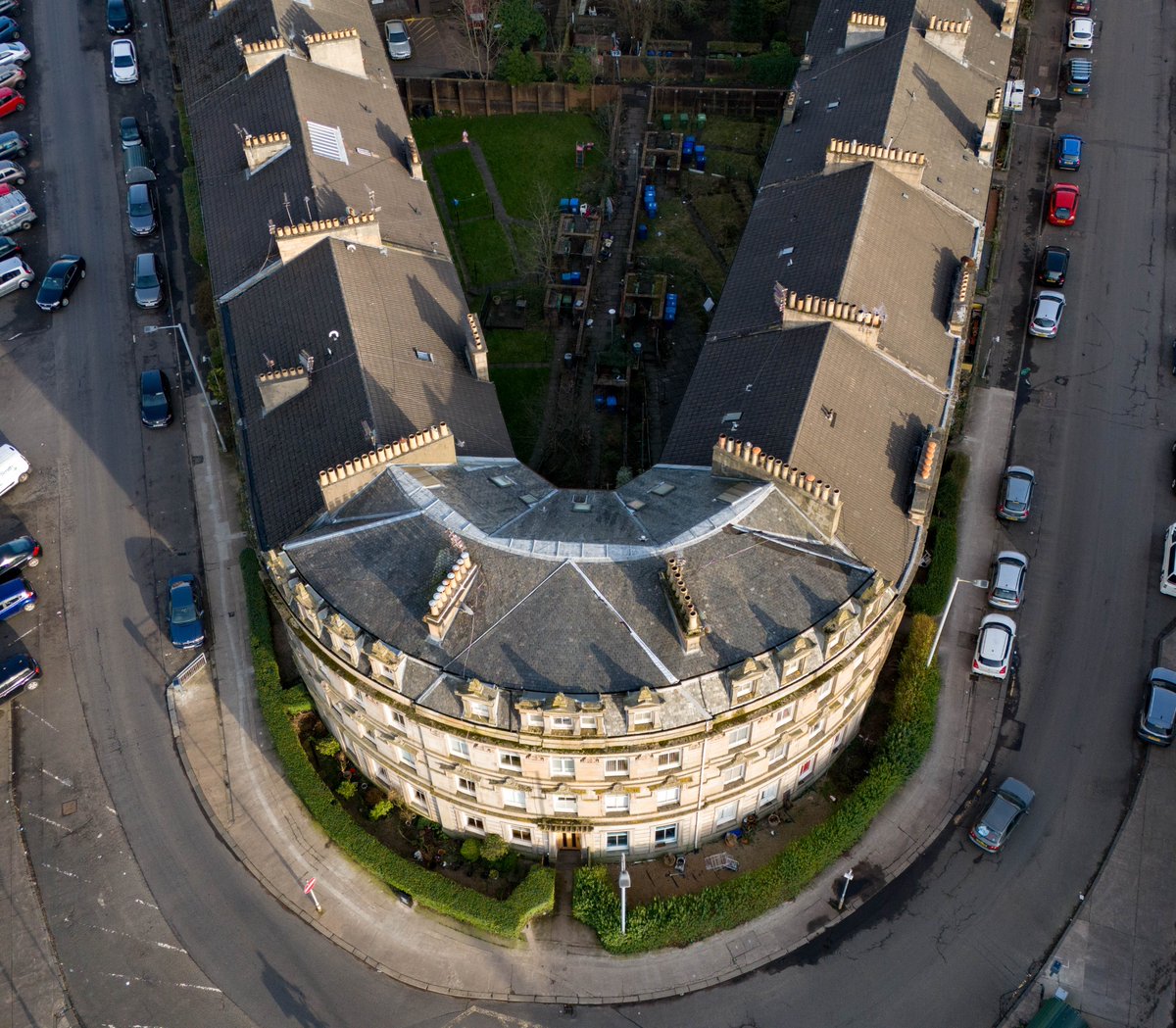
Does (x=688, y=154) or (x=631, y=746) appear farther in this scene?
(x=688, y=154)

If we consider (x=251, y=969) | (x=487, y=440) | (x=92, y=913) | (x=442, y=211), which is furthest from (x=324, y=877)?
(x=442, y=211)

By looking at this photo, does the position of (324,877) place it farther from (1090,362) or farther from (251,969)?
(1090,362)

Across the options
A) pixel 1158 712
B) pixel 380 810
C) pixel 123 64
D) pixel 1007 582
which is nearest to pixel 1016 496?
pixel 1007 582

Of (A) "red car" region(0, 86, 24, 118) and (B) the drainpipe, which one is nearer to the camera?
(B) the drainpipe

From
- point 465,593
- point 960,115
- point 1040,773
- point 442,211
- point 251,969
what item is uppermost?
point 960,115

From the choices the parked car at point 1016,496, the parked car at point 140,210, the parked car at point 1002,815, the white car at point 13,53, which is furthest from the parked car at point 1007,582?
the white car at point 13,53

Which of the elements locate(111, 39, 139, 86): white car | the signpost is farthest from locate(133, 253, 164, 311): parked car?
the signpost

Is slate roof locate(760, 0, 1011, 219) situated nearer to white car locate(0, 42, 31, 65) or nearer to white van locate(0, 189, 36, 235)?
white van locate(0, 189, 36, 235)
